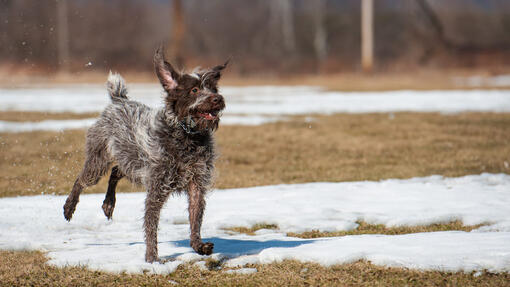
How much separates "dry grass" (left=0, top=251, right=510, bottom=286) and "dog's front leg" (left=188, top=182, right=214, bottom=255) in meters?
0.24

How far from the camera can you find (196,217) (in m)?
6.27

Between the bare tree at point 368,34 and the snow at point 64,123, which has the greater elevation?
the bare tree at point 368,34

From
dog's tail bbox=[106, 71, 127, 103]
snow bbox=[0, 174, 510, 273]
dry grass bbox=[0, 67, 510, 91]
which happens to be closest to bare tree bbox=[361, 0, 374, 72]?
dry grass bbox=[0, 67, 510, 91]

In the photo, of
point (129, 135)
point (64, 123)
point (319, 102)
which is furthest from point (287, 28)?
point (129, 135)

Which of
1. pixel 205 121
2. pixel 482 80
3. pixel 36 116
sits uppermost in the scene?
pixel 482 80

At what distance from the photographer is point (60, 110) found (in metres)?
22.6

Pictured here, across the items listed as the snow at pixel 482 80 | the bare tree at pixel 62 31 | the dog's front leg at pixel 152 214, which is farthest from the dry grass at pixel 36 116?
the bare tree at pixel 62 31

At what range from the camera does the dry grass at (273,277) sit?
5.42 m

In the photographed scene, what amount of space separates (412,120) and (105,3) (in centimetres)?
6365

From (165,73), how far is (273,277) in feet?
7.66

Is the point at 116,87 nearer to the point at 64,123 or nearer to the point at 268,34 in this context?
the point at 64,123

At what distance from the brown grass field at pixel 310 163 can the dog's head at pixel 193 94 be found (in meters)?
1.48

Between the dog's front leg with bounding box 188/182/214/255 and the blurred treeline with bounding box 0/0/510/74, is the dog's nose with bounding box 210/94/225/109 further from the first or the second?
the blurred treeline with bounding box 0/0/510/74

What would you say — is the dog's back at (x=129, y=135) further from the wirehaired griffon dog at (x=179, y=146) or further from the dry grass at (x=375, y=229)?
the dry grass at (x=375, y=229)
